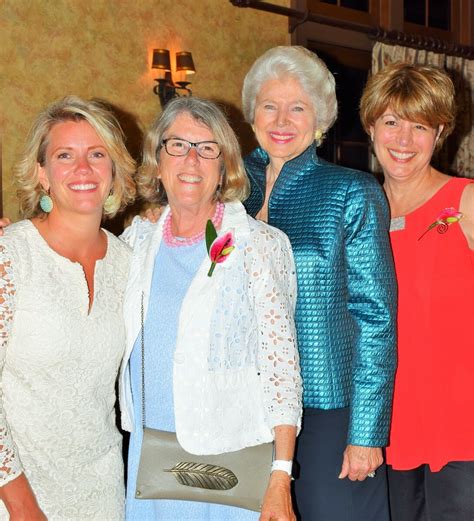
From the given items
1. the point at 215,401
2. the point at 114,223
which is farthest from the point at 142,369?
the point at 114,223

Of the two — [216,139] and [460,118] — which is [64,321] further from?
[460,118]

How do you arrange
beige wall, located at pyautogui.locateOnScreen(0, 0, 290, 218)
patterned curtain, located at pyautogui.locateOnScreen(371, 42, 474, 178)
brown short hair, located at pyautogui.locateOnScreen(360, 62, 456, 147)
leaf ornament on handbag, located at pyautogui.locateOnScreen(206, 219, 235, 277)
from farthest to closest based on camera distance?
patterned curtain, located at pyautogui.locateOnScreen(371, 42, 474, 178) < beige wall, located at pyautogui.locateOnScreen(0, 0, 290, 218) < brown short hair, located at pyautogui.locateOnScreen(360, 62, 456, 147) < leaf ornament on handbag, located at pyautogui.locateOnScreen(206, 219, 235, 277)

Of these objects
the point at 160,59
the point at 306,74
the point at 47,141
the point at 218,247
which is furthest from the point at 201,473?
the point at 160,59

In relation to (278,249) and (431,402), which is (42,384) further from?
(431,402)

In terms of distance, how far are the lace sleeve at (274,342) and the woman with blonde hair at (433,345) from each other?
1.91 feet

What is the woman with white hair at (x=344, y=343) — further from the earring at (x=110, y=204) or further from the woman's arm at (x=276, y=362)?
the earring at (x=110, y=204)

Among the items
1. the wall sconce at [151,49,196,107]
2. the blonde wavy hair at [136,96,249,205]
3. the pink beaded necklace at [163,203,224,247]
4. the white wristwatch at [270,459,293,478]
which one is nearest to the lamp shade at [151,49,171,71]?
the wall sconce at [151,49,196,107]

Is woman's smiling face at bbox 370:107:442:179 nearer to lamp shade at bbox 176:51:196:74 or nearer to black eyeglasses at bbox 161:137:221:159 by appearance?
black eyeglasses at bbox 161:137:221:159

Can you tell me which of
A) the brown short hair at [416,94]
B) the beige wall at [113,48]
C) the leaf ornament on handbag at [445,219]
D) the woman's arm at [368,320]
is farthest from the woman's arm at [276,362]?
the beige wall at [113,48]

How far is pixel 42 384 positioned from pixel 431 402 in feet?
3.78

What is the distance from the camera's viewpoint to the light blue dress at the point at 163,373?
6.08 ft

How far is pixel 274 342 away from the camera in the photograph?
1789 millimetres

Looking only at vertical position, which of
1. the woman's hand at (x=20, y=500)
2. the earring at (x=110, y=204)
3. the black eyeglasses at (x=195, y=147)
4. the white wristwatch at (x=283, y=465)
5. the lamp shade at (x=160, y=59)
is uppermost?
the lamp shade at (x=160, y=59)

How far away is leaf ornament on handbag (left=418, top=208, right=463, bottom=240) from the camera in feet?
7.36
